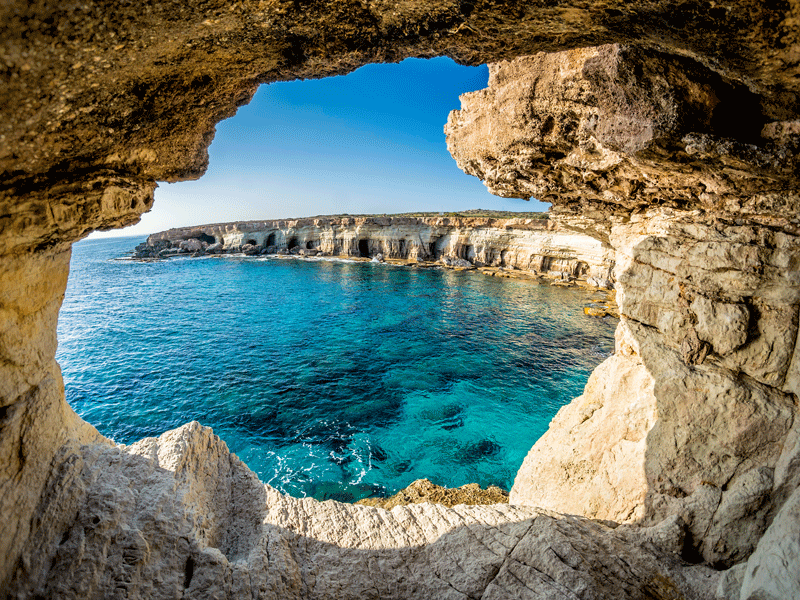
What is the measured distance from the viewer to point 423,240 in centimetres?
5741

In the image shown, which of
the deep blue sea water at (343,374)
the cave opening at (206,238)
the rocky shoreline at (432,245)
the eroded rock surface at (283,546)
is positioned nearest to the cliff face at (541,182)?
the eroded rock surface at (283,546)

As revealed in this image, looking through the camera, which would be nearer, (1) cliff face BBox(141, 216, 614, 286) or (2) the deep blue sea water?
(2) the deep blue sea water

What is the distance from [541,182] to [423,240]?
50.2m

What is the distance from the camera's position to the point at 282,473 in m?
11.8

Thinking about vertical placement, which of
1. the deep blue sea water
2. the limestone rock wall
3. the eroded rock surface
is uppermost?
the limestone rock wall

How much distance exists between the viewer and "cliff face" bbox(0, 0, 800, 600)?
3.10 m

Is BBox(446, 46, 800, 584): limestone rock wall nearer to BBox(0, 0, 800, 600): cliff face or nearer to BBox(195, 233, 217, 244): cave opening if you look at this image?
BBox(0, 0, 800, 600): cliff face

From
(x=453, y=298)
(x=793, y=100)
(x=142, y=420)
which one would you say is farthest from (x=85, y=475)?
(x=453, y=298)

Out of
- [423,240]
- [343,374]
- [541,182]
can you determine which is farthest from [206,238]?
[541,182]

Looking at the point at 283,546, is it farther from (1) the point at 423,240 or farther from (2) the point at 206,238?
(2) the point at 206,238

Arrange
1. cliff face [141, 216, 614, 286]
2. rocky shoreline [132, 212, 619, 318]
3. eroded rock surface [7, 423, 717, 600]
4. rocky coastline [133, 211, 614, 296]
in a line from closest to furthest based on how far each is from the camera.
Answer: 1. eroded rock surface [7, 423, 717, 600]
2. rocky shoreline [132, 212, 619, 318]
3. rocky coastline [133, 211, 614, 296]
4. cliff face [141, 216, 614, 286]

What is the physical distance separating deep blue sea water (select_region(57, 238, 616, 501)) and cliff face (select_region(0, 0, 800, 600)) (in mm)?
6499

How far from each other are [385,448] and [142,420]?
10.1 metres

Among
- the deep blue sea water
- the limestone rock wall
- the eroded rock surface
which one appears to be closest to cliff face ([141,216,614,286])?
the deep blue sea water
